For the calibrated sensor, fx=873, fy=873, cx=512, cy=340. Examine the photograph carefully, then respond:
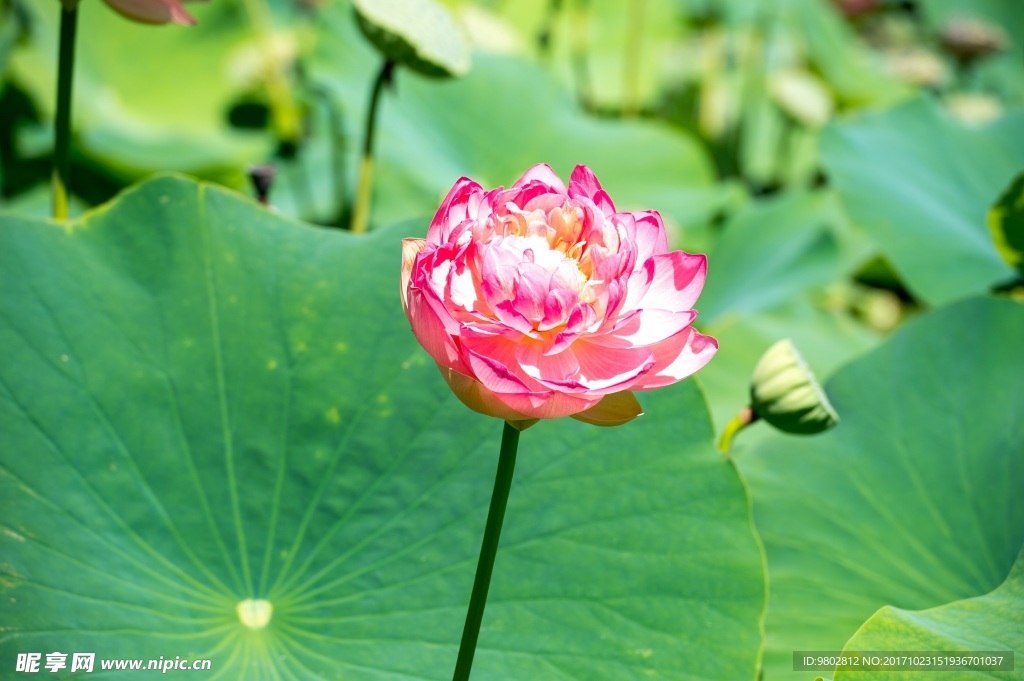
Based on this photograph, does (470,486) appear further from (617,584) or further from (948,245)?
(948,245)

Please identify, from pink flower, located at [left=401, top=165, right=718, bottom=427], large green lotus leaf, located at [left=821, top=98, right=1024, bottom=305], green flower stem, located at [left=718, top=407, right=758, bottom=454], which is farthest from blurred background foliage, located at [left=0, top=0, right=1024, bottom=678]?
pink flower, located at [left=401, top=165, right=718, bottom=427]

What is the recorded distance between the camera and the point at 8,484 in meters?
0.77

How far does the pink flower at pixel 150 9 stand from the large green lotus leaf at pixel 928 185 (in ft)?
3.65

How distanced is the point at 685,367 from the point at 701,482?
1.05 feet

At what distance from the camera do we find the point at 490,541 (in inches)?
23.3

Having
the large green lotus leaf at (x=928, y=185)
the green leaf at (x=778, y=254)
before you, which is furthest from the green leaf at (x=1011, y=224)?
the green leaf at (x=778, y=254)

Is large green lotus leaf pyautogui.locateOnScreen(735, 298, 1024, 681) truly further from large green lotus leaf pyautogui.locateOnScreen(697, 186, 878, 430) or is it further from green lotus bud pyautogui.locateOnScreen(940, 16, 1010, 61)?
green lotus bud pyautogui.locateOnScreen(940, 16, 1010, 61)

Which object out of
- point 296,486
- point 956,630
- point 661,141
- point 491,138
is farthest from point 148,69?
point 956,630

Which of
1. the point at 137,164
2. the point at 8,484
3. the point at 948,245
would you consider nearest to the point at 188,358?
the point at 8,484

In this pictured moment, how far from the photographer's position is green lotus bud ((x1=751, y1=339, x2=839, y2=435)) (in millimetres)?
878

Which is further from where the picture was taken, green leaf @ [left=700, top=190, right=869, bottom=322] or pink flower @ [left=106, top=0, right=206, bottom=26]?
green leaf @ [left=700, top=190, right=869, bottom=322]

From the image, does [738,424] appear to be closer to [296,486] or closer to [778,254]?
[296,486]

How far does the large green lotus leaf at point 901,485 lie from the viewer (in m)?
0.99

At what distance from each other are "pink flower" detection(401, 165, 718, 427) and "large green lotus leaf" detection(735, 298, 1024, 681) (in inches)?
21.3
